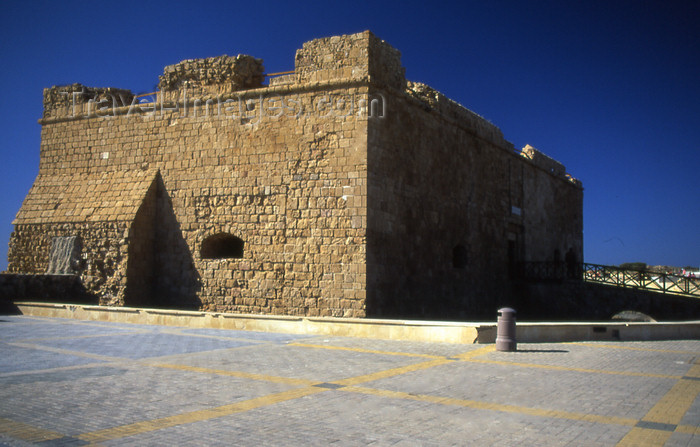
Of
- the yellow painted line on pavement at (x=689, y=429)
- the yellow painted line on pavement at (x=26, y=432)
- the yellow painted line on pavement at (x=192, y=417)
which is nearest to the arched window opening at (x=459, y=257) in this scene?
the yellow painted line on pavement at (x=192, y=417)

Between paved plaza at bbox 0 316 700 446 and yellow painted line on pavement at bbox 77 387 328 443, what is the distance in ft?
0.05

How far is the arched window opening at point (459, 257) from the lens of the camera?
1675cm

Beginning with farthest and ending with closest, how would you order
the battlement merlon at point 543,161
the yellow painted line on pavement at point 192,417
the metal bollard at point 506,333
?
the battlement merlon at point 543,161 < the metal bollard at point 506,333 < the yellow painted line on pavement at point 192,417

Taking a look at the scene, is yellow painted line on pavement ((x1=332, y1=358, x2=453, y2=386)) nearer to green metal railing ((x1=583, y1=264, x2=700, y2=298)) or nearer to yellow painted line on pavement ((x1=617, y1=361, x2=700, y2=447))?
Answer: yellow painted line on pavement ((x1=617, y1=361, x2=700, y2=447))

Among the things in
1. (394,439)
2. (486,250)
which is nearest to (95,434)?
(394,439)

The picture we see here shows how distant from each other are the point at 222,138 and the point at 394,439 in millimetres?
11700

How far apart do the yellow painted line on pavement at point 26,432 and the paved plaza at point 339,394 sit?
0.01 metres

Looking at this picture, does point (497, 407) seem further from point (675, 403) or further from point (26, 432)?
point (26, 432)

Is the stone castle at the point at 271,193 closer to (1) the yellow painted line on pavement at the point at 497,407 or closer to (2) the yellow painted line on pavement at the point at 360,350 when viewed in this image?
(2) the yellow painted line on pavement at the point at 360,350

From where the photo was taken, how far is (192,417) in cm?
443

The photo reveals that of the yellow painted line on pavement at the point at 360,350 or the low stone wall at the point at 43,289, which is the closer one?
the yellow painted line on pavement at the point at 360,350

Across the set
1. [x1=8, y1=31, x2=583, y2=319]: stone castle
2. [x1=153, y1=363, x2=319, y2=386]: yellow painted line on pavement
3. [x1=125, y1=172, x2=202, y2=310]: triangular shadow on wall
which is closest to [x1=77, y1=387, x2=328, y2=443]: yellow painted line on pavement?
[x1=153, y1=363, x2=319, y2=386]: yellow painted line on pavement

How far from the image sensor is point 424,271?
1466cm

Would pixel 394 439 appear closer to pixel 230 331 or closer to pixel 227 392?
pixel 227 392
